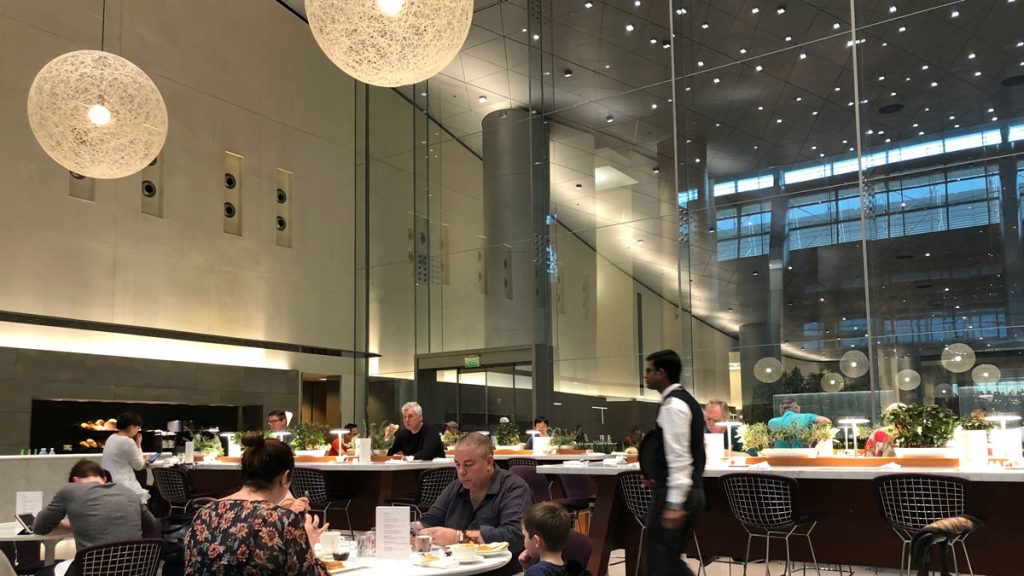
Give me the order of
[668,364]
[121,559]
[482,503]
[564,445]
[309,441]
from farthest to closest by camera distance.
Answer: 1. [564,445]
2. [309,441]
3. [668,364]
4. [482,503]
5. [121,559]

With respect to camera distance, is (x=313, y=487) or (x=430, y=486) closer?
(x=430, y=486)

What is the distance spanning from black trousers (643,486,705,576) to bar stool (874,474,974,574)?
147cm

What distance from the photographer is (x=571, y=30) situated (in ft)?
51.0

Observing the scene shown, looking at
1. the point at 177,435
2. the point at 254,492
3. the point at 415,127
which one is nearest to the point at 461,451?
the point at 254,492

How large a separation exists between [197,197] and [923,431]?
14493mm

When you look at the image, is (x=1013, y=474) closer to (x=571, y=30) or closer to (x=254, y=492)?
(x=254, y=492)

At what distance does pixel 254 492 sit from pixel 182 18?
53.6ft

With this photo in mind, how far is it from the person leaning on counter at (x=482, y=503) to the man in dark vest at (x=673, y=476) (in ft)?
2.27

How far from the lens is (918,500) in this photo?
208 inches

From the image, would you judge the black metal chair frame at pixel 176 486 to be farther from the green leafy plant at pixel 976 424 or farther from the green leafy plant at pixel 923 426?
the green leafy plant at pixel 976 424

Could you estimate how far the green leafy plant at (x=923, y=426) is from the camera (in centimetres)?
596

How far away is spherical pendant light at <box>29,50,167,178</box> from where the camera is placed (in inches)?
253

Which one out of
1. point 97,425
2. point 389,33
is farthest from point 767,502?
point 97,425

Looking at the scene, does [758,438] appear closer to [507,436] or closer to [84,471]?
[84,471]
